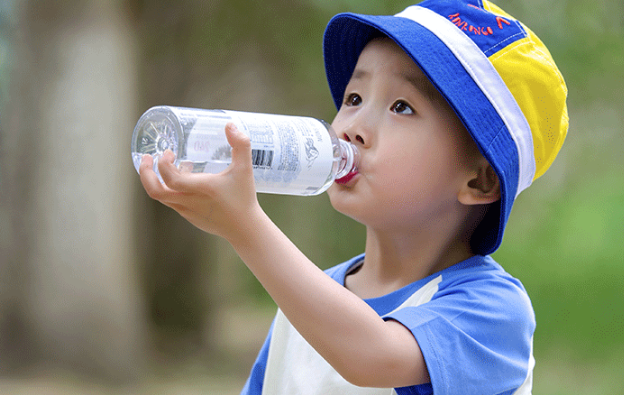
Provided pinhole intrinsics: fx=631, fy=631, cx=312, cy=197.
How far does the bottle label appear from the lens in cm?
60

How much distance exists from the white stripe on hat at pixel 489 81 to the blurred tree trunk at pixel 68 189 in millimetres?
1559

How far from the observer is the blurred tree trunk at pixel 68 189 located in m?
2.03

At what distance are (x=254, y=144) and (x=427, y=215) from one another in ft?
0.84

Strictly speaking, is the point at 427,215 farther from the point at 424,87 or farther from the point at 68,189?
the point at 68,189

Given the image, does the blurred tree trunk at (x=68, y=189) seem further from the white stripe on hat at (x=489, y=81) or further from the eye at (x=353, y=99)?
the white stripe on hat at (x=489, y=81)

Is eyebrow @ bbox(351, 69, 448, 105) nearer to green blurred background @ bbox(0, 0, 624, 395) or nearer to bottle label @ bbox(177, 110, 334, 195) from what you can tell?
bottle label @ bbox(177, 110, 334, 195)

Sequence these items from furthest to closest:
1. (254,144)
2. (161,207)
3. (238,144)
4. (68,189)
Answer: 1. (161,207)
2. (68,189)
3. (254,144)
4. (238,144)

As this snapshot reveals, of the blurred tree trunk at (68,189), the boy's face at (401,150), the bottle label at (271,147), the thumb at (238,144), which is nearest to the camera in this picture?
the thumb at (238,144)

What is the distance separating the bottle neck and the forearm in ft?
0.62

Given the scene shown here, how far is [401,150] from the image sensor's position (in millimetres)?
706

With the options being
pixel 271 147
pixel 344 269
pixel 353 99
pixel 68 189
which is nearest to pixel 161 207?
pixel 68 189

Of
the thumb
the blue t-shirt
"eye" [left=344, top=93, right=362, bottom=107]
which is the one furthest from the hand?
"eye" [left=344, top=93, right=362, bottom=107]

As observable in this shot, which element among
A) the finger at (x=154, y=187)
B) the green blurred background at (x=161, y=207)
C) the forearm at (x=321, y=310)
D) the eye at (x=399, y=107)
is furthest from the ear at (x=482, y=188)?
the green blurred background at (x=161, y=207)

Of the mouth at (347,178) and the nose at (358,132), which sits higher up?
the nose at (358,132)
